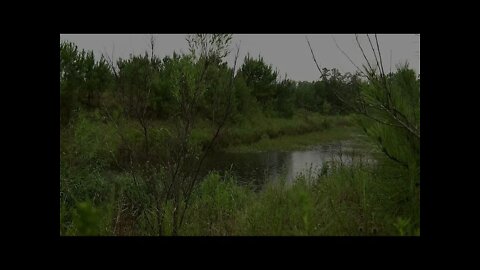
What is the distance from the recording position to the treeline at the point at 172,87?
3.21m

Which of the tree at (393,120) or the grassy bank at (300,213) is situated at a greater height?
the tree at (393,120)

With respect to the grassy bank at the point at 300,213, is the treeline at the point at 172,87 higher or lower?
higher

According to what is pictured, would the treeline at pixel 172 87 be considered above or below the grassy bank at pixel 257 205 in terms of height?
above

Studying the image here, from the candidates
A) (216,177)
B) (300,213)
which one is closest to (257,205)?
(300,213)

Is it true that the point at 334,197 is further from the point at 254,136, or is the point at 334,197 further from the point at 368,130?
the point at 254,136

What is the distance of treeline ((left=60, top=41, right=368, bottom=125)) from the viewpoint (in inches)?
126

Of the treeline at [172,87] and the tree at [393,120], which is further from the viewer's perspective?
the treeline at [172,87]

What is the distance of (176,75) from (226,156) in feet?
A: 39.4

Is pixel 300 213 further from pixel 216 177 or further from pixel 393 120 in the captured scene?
pixel 216 177

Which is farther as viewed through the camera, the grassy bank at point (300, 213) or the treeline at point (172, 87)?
the treeline at point (172, 87)
